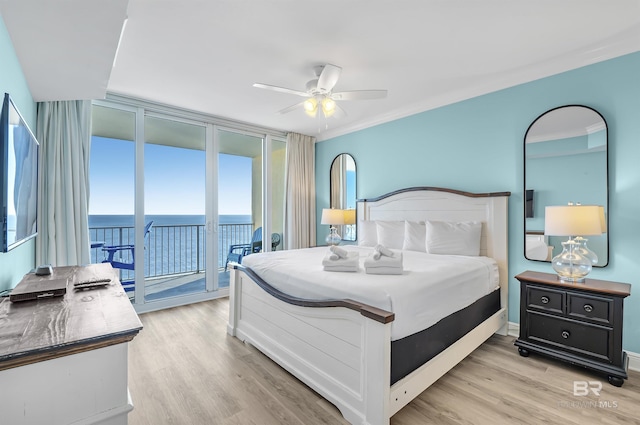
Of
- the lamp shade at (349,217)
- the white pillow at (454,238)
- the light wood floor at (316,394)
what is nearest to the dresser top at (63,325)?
the light wood floor at (316,394)

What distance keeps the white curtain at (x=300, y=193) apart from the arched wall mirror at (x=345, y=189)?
16.7 inches

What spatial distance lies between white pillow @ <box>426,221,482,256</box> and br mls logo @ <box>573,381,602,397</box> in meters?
1.27

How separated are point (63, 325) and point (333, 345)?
1.39 m

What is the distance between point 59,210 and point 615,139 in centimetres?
519

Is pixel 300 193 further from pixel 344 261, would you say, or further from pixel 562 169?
pixel 562 169

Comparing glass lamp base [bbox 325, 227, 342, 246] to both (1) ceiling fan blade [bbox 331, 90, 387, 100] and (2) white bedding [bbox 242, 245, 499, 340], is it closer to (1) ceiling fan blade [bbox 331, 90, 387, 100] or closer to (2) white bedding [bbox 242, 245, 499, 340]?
(2) white bedding [bbox 242, 245, 499, 340]

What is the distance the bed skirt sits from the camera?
5.65ft

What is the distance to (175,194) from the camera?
4375 millimetres

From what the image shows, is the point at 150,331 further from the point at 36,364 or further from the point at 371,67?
the point at 371,67

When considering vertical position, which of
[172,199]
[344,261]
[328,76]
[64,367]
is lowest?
[64,367]

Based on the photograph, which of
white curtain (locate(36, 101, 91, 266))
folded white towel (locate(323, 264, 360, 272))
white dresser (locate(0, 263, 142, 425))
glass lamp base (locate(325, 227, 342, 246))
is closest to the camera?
white dresser (locate(0, 263, 142, 425))

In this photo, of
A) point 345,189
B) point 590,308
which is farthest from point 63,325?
point 345,189

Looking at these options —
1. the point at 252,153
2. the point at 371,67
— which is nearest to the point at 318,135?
the point at 252,153

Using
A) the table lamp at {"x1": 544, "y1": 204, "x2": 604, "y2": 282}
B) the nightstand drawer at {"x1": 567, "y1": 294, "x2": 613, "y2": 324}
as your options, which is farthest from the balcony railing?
the nightstand drawer at {"x1": 567, "y1": 294, "x2": 613, "y2": 324}
